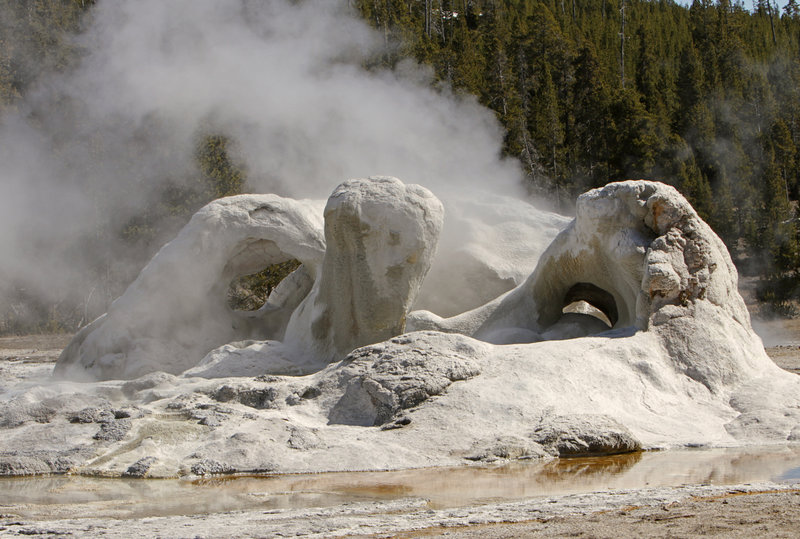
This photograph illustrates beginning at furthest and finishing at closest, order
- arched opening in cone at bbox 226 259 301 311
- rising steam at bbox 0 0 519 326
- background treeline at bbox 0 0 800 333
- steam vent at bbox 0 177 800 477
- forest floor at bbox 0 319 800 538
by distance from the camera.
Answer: background treeline at bbox 0 0 800 333, rising steam at bbox 0 0 519 326, arched opening in cone at bbox 226 259 301 311, steam vent at bbox 0 177 800 477, forest floor at bbox 0 319 800 538

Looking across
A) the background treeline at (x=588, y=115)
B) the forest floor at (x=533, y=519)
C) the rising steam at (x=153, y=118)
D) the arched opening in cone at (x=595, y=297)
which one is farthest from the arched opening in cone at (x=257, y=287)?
the forest floor at (x=533, y=519)

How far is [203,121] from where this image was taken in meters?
19.4

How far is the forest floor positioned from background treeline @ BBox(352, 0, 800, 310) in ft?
52.4

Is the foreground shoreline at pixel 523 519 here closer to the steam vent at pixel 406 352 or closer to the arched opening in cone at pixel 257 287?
the steam vent at pixel 406 352

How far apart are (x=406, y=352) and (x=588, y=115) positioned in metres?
20.3

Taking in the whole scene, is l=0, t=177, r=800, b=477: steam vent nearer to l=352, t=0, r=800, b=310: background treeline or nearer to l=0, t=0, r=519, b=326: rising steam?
l=0, t=0, r=519, b=326: rising steam

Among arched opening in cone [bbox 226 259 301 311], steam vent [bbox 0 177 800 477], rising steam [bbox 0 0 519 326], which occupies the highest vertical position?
rising steam [bbox 0 0 519 326]

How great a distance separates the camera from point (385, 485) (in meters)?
4.95

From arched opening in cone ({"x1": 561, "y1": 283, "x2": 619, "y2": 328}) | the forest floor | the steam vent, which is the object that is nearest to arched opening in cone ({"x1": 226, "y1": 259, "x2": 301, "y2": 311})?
the steam vent

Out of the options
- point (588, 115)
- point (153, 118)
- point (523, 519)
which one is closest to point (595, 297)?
point (523, 519)

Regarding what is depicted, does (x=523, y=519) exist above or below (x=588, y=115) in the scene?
below

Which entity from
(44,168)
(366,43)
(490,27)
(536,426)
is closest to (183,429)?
(536,426)

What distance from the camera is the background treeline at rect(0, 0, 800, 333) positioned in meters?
20.0

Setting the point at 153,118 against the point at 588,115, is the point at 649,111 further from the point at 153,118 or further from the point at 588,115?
the point at 153,118
